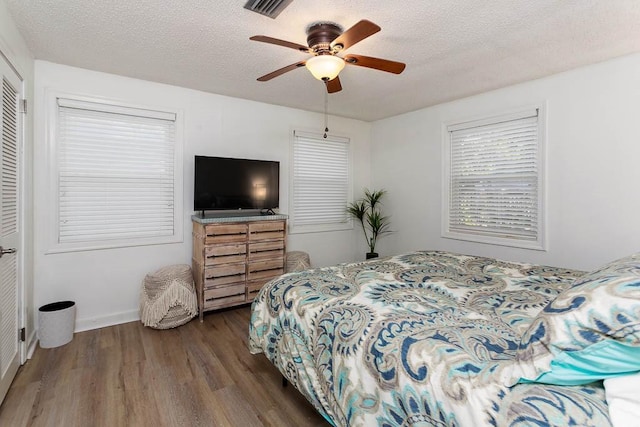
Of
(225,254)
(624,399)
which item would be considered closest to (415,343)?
(624,399)

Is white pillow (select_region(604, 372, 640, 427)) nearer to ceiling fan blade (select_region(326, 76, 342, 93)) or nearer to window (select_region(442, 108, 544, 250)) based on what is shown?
ceiling fan blade (select_region(326, 76, 342, 93))

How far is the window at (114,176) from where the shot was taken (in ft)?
9.39

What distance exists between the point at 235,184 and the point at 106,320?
1.79 m

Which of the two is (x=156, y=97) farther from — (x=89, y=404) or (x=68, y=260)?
(x=89, y=404)

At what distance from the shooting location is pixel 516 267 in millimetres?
2311

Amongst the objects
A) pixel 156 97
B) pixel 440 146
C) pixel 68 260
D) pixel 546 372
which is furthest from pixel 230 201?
pixel 546 372

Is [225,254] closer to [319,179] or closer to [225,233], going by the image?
[225,233]

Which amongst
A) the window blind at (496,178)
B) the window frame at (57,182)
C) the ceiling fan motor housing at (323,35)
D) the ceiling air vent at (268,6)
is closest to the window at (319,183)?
the window frame at (57,182)

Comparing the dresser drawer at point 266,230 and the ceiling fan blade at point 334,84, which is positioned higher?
the ceiling fan blade at point 334,84

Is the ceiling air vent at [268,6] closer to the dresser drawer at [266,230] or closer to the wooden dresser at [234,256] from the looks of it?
the wooden dresser at [234,256]

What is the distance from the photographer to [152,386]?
6.89ft

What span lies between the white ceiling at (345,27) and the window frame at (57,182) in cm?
28

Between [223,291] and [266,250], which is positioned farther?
[266,250]

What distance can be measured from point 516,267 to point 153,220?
3.28 metres
